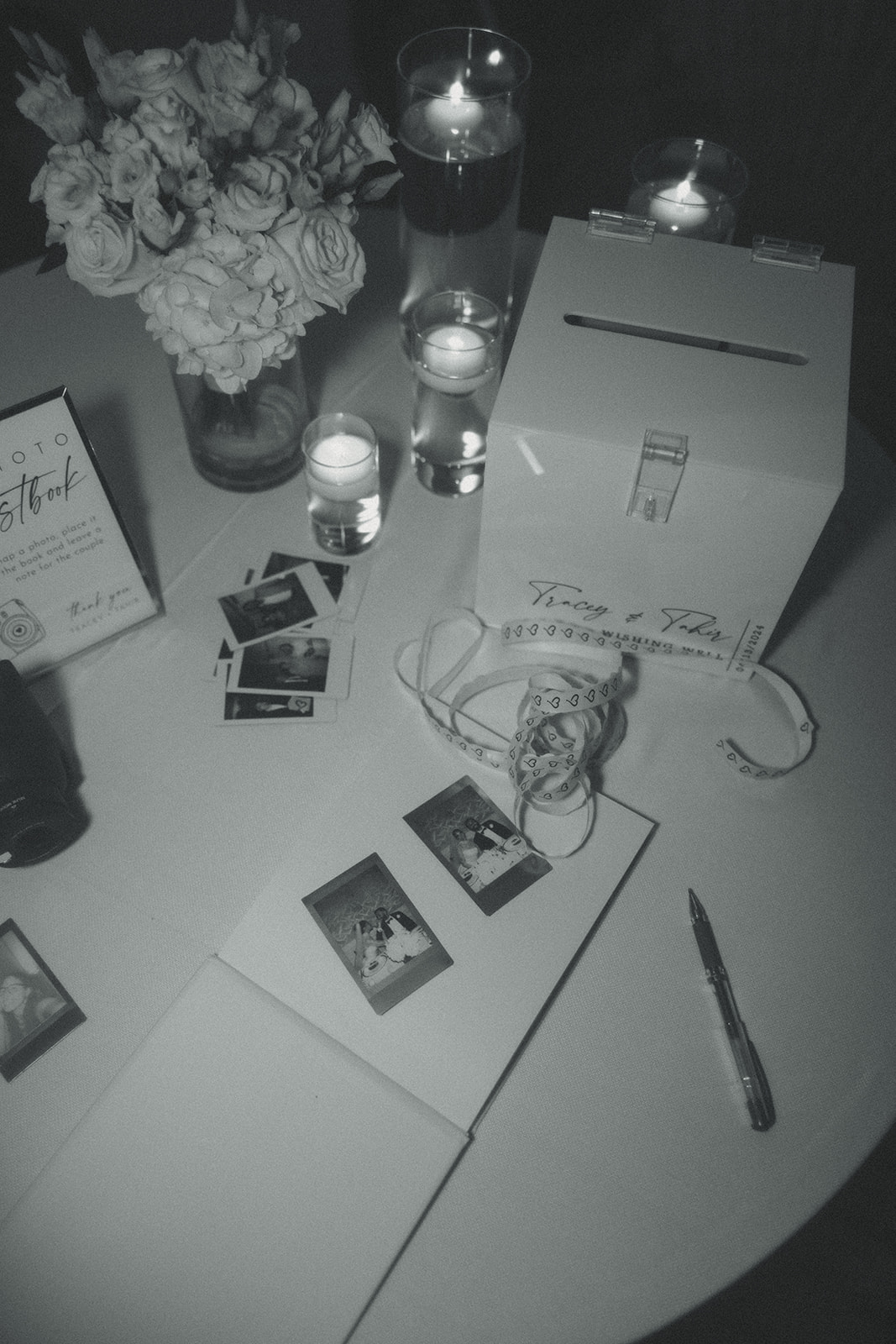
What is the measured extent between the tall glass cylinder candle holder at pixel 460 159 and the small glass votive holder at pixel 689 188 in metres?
0.18

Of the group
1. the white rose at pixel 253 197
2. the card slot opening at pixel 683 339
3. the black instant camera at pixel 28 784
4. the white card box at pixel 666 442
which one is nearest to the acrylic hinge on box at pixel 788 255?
the white card box at pixel 666 442

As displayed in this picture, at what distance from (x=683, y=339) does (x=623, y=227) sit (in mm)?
158

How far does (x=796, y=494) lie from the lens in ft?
2.49

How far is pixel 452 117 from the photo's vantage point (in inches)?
42.4

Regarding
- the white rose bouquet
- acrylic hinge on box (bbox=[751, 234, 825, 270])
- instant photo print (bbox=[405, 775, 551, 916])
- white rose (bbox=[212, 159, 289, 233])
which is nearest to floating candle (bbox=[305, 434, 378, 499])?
the white rose bouquet

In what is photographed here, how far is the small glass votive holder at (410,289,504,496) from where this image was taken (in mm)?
981

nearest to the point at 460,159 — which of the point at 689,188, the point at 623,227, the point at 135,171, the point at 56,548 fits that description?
the point at 623,227

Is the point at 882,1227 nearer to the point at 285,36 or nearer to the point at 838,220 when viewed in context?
the point at 285,36

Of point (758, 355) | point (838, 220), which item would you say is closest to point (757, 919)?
point (758, 355)

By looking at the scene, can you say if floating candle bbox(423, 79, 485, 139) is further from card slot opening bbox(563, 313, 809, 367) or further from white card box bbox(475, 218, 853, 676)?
card slot opening bbox(563, 313, 809, 367)

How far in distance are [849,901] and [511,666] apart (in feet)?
1.24

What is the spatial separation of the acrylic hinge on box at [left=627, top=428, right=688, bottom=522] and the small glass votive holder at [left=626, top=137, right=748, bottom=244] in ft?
1.57

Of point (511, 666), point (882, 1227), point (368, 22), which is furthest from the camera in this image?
point (368, 22)

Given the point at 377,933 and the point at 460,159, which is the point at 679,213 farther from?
the point at 377,933
